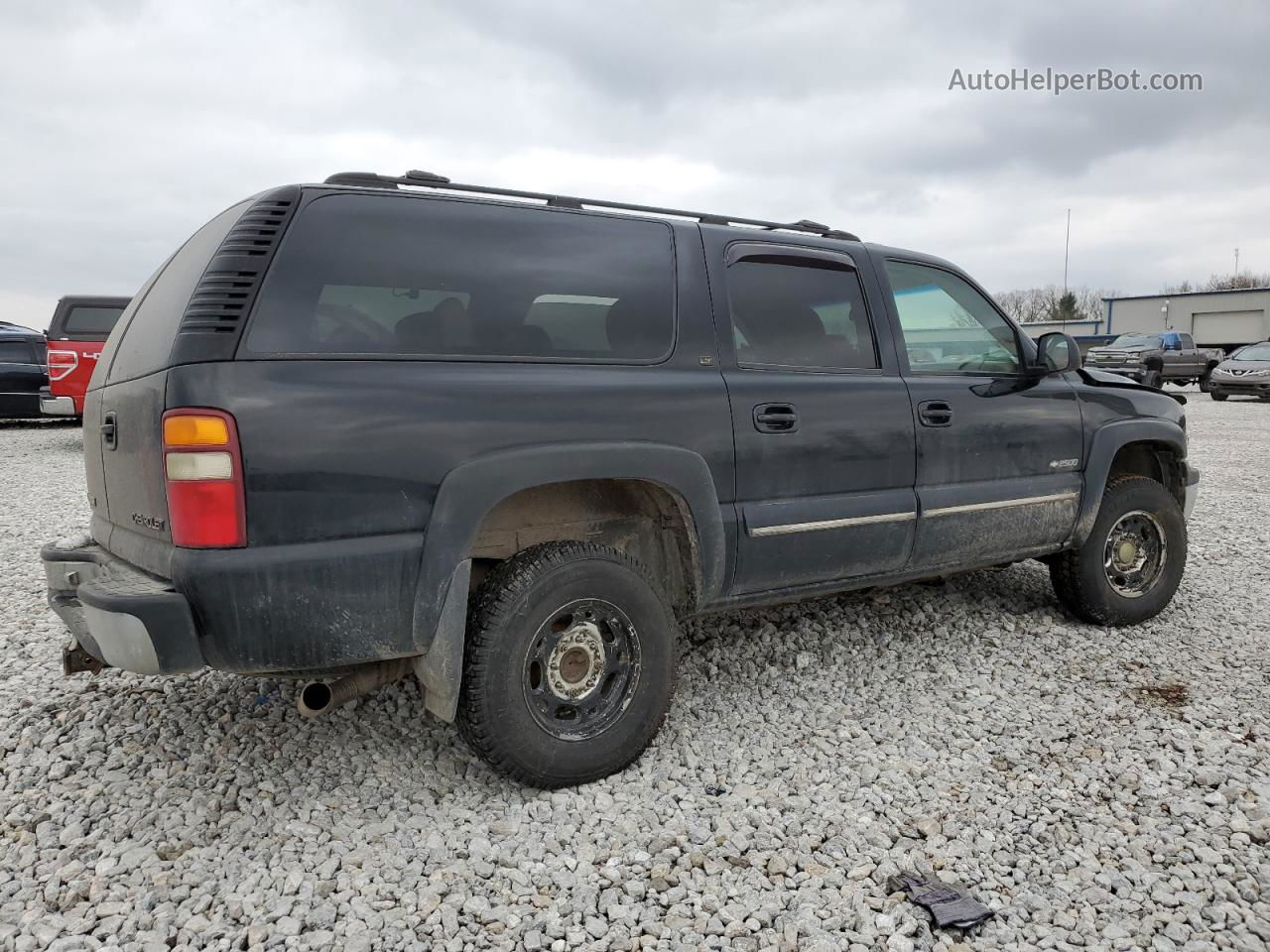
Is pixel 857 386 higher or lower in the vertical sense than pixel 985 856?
higher

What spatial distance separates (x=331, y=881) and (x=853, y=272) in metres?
2.94

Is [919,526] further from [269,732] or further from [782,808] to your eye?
[269,732]

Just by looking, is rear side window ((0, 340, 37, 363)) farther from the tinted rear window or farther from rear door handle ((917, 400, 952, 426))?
rear door handle ((917, 400, 952, 426))

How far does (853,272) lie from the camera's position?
12.3ft

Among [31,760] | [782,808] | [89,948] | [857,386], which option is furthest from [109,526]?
[857,386]

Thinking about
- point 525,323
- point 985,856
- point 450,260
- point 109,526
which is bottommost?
point 985,856

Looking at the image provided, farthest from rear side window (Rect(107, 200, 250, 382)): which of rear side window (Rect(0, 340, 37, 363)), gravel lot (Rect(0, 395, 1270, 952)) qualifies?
rear side window (Rect(0, 340, 37, 363))

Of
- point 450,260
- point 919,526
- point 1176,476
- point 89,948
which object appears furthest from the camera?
point 1176,476

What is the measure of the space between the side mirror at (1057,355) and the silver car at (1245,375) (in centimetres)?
1980

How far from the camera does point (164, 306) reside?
9.14ft

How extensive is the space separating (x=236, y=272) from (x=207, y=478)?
0.59 metres

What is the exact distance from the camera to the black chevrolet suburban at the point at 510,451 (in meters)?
2.37

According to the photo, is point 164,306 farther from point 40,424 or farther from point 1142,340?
point 1142,340

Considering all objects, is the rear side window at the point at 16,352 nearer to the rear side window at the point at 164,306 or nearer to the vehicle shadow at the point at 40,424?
the vehicle shadow at the point at 40,424
